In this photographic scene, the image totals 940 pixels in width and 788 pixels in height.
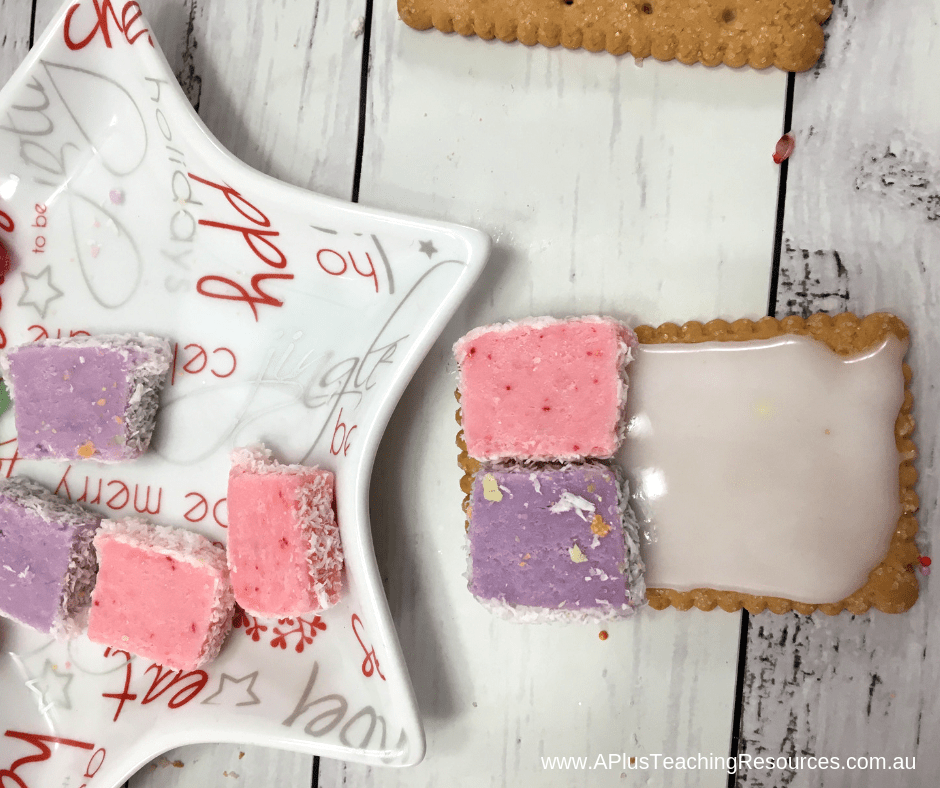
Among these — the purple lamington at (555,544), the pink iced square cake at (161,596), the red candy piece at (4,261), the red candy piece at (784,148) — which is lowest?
the pink iced square cake at (161,596)

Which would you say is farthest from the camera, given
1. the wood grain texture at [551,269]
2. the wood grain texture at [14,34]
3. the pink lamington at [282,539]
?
the wood grain texture at [14,34]

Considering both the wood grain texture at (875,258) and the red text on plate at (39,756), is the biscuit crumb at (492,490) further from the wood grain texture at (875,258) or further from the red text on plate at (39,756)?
the red text on plate at (39,756)

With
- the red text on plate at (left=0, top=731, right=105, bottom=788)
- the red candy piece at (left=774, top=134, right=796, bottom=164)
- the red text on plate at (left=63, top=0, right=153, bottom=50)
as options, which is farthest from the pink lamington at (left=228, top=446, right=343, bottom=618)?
the red candy piece at (left=774, top=134, right=796, bottom=164)

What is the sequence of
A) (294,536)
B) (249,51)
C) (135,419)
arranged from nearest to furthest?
(294,536) → (135,419) → (249,51)

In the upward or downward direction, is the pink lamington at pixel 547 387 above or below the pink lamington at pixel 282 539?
above

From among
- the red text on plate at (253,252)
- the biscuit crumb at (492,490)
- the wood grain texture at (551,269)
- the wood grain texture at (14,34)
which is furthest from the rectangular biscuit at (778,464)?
the wood grain texture at (14,34)

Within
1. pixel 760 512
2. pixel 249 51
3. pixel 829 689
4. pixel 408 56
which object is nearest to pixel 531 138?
pixel 408 56

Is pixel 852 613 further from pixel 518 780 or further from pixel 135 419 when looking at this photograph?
pixel 135 419

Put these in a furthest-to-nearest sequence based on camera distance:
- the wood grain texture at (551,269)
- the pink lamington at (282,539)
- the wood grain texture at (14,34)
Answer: the wood grain texture at (14,34) < the wood grain texture at (551,269) < the pink lamington at (282,539)
